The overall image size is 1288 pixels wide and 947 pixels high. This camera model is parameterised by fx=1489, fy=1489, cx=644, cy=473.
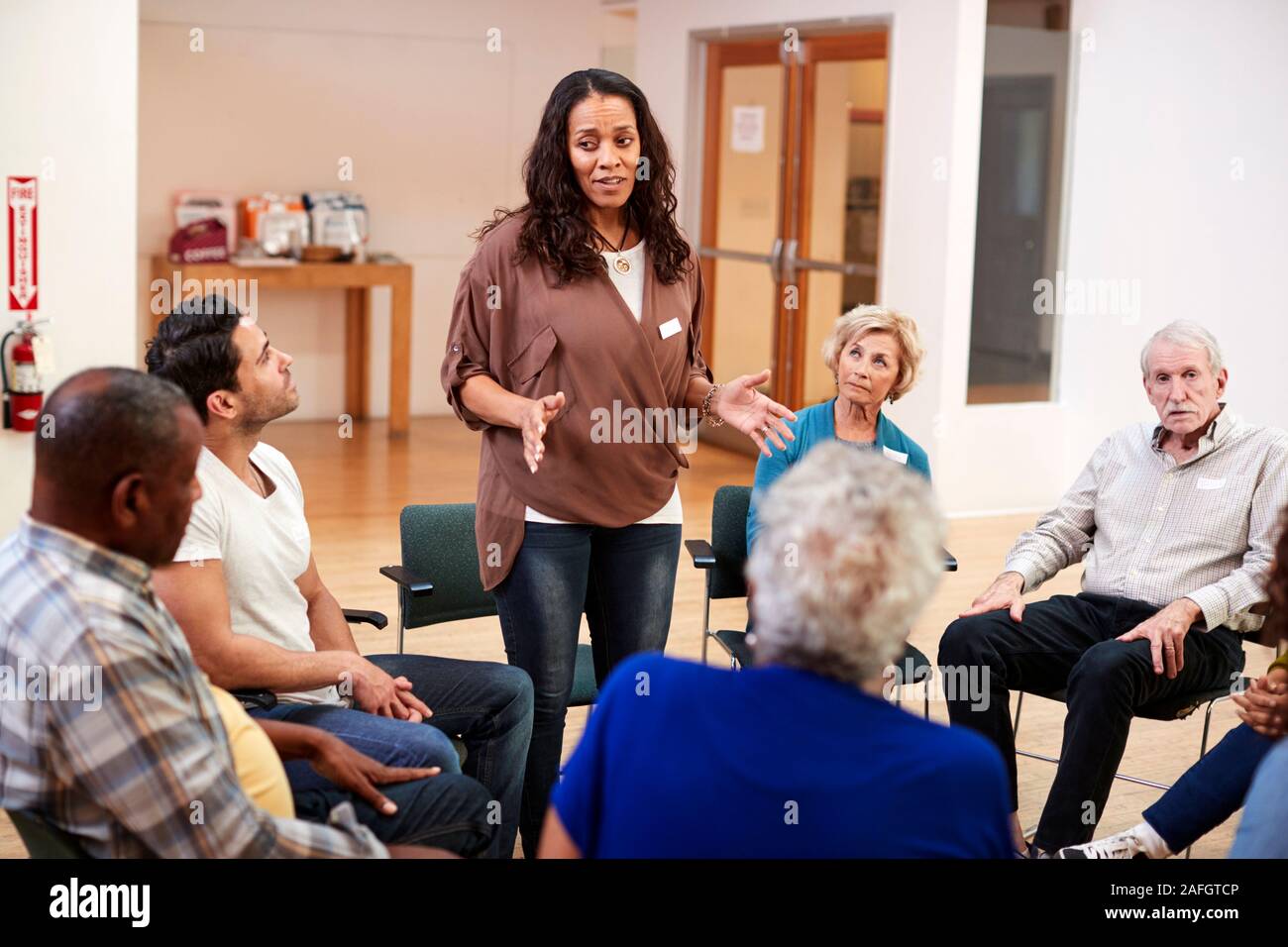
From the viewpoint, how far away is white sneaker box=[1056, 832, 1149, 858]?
3100 mm

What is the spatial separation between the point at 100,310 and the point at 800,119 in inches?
160

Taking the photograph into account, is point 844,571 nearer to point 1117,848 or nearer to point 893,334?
point 1117,848

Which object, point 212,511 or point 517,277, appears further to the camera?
point 517,277

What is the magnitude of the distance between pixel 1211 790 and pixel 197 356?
7.20ft

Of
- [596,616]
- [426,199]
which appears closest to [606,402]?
[596,616]

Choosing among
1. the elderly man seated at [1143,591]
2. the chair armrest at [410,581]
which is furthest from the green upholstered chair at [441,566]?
the elderly man seated at [1143,591]

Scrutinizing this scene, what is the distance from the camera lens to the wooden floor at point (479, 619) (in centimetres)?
416

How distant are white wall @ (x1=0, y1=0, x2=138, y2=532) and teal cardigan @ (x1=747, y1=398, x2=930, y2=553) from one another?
127 inches

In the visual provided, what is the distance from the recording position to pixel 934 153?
23.5 ft

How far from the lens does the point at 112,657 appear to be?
1821 mm

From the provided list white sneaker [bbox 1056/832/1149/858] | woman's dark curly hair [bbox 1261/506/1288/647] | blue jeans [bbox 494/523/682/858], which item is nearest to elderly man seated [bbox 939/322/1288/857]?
white sneaker [bbox 1056/832/1149/858]

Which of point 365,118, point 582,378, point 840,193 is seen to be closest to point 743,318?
point 840,193
